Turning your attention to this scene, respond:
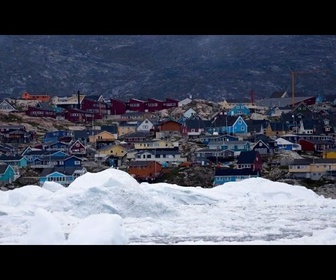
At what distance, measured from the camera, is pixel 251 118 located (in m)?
11.7

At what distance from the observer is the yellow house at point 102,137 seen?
11021 millimetres

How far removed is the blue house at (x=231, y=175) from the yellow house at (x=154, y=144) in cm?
79

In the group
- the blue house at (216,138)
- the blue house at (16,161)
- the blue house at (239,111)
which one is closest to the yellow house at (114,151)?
the blue house at (16,161)

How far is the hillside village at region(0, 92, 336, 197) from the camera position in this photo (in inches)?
410

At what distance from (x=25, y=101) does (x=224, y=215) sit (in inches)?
250

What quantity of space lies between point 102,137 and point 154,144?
0.83 meters

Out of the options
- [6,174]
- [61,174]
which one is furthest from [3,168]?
[61,174]

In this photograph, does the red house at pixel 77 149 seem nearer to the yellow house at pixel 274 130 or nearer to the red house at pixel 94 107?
the red house at pixel 94 107

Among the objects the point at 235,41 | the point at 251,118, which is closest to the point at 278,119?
the point at 251,118

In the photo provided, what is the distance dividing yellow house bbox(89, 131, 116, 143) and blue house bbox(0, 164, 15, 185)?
1244 mm

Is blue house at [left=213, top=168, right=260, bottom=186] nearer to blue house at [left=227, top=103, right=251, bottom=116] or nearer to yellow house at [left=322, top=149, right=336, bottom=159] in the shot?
yellow house at [left=322, top=149, right=336, bottom=159]

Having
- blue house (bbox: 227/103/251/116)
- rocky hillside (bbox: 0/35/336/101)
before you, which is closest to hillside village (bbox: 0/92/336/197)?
blue house (bbox: 227/103/251/116)

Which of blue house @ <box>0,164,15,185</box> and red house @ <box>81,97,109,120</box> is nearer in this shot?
blue house @ <box>0,164,15,185</box>

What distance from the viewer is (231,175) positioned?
33.8 ft
